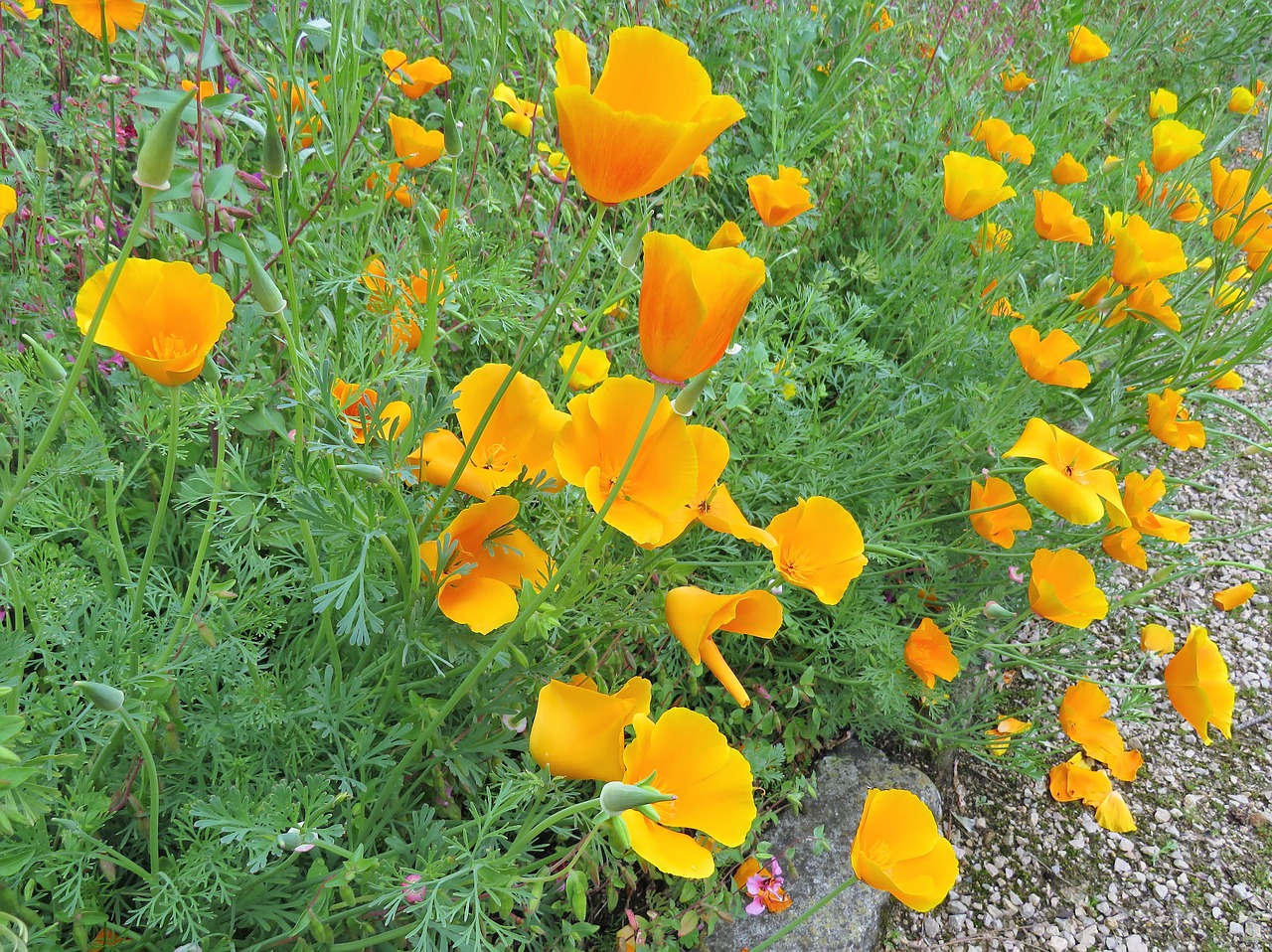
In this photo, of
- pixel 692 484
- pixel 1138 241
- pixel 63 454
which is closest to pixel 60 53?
pixel 63 454

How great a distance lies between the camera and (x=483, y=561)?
1.02 meters

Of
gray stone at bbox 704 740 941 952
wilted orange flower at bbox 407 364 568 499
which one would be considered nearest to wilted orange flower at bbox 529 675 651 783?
wilted orange flower at bbox 407 364 568 499

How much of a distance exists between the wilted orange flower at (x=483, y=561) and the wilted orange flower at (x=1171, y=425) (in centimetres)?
147

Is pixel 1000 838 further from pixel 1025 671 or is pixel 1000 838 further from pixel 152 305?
pixel 152 305

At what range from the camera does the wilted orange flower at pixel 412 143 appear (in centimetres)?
147

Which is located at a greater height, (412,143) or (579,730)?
(412,143)

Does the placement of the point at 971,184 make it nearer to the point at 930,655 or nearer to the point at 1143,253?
the point at 1143,253

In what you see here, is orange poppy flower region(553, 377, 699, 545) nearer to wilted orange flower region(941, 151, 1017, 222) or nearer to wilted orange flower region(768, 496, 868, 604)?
wilted orange flower region(768, 496, 868, 604)

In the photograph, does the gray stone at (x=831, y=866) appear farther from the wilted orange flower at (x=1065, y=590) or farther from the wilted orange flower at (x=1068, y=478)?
the wilted orange flower at (x=1068, y=478)

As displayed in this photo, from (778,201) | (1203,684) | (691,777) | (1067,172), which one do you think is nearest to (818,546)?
(691,777)

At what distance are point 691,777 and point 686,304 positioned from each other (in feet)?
1.79

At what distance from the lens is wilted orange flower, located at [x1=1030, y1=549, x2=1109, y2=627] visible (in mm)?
1612

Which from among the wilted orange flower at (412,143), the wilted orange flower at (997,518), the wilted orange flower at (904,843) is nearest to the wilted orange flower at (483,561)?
the wilted orange flower at (904,843)

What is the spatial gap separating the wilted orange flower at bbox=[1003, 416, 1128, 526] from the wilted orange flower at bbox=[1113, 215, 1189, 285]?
467 millimetres
